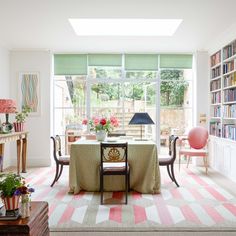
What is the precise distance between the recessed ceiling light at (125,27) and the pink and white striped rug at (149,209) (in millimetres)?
2870

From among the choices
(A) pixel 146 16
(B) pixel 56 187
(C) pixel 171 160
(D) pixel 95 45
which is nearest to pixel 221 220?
(C) pixel 171 160

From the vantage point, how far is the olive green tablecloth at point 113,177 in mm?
4898

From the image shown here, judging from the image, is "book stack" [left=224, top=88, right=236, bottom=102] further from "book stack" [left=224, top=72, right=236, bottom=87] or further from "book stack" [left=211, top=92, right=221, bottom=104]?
"book stack" [left=211, top=92, right=221, bottom=104]

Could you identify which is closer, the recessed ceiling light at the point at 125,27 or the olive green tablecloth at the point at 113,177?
the olive green tablecloth at the point at 113,177

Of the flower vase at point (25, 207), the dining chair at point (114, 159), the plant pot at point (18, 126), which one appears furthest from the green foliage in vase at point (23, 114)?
the flower vase at point (25, 207)

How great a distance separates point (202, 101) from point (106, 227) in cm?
494

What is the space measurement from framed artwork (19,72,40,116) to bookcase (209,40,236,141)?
4129 mm

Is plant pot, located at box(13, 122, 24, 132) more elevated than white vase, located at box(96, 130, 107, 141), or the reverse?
plant pot, located at box(13, 122, 24, 132)

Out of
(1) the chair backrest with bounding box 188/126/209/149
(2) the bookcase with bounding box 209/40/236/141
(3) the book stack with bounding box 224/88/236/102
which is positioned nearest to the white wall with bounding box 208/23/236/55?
(2) the bookcase with bounding box 209/40/236/141

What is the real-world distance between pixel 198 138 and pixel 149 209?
10.8 ft

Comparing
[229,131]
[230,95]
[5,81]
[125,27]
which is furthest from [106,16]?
[5,81]

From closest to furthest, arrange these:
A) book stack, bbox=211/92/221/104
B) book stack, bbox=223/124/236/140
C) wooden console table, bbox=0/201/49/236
A: wooden console table, bbox=0/201/49/236 < book stack, bbox=223/124/236/140 < book stack, bbox=211/92/221/104

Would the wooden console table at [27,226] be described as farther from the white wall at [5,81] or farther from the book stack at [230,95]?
the white wall at [5,81]

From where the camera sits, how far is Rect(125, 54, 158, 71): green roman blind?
7660 mm
